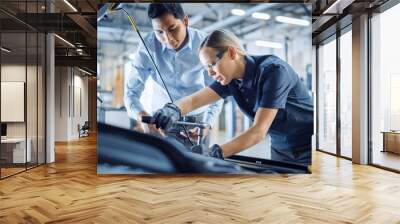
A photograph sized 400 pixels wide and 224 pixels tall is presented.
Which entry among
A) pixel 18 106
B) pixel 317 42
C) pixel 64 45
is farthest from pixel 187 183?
pixel 64 45

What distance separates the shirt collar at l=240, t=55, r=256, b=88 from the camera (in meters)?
5.99

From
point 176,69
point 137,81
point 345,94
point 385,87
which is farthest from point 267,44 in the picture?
point 345,94

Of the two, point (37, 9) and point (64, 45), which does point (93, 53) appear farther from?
point (37, 9)

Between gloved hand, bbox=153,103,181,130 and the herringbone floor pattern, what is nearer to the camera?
the herringbone floor pattern

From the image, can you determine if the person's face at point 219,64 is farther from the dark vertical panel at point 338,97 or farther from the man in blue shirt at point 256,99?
the dark vertical panel at point 338,97

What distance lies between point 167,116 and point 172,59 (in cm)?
92

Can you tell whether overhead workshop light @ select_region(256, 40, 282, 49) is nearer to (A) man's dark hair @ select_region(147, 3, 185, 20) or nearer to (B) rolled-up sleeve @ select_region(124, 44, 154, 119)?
(A) man's dark hair @ select_region(147, 3, 185, 20)

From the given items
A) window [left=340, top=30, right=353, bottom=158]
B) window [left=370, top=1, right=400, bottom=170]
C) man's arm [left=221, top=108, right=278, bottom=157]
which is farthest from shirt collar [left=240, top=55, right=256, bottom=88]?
window [left=340, top=30, right=353, bottom=158]

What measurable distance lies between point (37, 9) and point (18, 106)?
5.99ft

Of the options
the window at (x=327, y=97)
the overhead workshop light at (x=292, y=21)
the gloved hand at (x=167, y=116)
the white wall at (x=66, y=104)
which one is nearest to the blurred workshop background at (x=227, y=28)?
the overhead workshop light at (x=292, y=21)

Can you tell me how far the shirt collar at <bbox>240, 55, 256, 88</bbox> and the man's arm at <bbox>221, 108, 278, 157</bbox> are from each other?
1.50 feet

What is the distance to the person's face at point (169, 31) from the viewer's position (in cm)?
604

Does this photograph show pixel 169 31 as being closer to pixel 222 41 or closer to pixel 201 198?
pixel 222 41

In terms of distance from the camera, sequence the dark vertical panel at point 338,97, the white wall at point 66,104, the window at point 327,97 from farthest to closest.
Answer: the white wall at point 66,104
the window at point 327,97
the dark vertical panel at point 338,97
